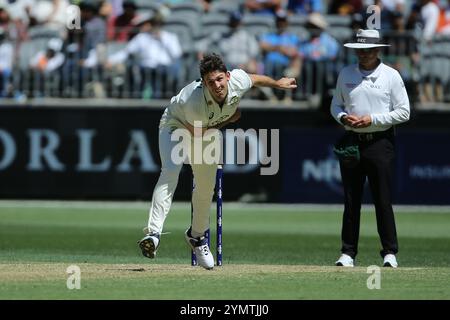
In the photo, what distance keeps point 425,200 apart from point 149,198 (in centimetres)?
489

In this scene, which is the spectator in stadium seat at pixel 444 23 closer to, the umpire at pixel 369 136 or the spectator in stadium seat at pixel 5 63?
the spectator in stadium seat at pixel 5 63

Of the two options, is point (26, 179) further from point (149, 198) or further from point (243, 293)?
point (243, 293)

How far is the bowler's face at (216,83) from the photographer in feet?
34.7

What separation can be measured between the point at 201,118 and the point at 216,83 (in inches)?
15.3

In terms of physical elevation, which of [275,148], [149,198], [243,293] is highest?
[243,293]

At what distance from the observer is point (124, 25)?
73.2 ft

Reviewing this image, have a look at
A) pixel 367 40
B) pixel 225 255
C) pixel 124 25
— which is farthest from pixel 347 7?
pixel 367 40

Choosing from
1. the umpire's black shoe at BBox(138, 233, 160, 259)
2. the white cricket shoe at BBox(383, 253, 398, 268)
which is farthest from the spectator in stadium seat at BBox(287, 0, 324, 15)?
the umpire's black shoe at BBox(138, 233, 160, 259)

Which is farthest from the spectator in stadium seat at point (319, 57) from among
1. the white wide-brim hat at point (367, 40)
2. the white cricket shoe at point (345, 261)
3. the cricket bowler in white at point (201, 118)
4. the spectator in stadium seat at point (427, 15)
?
the cricket bowler in white at point (201, 118)

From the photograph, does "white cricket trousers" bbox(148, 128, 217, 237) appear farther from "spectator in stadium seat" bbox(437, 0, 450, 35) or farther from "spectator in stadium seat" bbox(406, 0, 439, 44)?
"spectator in stadium seat" bbox(437, 0, 450, 35)

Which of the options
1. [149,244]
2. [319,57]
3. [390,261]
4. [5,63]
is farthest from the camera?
[5,63]

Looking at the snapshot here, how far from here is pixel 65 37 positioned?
21609mm

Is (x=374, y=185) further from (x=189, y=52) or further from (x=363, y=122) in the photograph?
(x=189, y=52)
